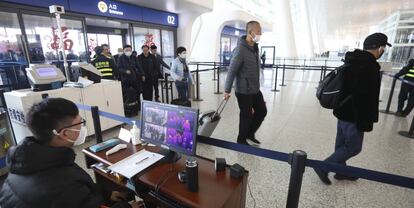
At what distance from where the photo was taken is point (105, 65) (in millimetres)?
4348

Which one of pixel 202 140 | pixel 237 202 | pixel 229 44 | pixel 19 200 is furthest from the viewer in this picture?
pixel 229 44

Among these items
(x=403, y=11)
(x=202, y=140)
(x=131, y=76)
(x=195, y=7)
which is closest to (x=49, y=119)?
(x=202, y=140)

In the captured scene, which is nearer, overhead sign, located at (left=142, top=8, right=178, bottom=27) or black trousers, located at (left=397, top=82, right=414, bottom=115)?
black trousers, located at (left=397, top=82, right=414, bottom=115)

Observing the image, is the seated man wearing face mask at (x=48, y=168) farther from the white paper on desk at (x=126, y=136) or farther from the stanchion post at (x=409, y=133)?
the stanchion post at (x=409, y=133)

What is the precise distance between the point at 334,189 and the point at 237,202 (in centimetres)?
153

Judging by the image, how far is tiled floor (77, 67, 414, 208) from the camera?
2.01 meters

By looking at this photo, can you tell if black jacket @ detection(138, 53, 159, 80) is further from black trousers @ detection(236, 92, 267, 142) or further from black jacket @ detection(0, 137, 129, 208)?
black jacket @ detection(0, 137, 129, 208)

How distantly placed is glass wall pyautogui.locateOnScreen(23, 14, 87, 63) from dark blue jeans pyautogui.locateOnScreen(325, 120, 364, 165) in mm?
5467

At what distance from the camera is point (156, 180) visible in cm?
120

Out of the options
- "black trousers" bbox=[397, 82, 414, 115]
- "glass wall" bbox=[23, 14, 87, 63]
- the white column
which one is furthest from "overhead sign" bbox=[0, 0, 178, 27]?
the white column

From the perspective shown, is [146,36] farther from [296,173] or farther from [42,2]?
[296,173]

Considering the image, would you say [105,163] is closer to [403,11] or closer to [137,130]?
[137,130]

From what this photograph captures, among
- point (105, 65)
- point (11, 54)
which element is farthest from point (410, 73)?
point (11, 54)

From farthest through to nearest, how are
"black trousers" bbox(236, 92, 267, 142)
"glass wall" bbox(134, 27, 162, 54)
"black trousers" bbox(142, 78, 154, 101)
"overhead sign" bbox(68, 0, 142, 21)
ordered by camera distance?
"glass wall" bbox(134, 27, 162, 54), "black trousers" bbox(142, 78, 154, 101), "overhead sign" bbox(68, 0, 142, 21), "black trousers" bbox(236, 92, 267, 142)
